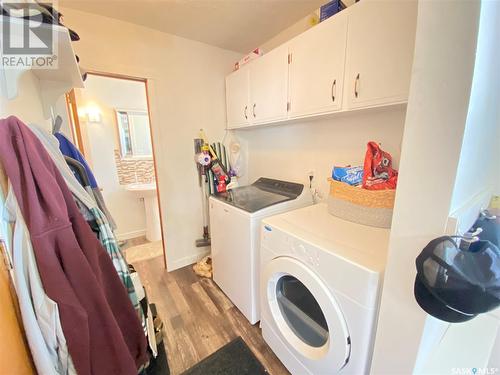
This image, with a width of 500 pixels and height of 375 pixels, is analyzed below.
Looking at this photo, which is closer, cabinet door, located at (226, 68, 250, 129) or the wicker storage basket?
the wicker storage basket

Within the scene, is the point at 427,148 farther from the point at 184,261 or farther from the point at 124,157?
the point at 124,157

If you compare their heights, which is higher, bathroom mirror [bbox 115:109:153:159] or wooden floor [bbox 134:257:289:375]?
bathroom mirror [bbox 115:109:153:159]

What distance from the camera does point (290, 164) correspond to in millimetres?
1963

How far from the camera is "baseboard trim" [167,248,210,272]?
2.26m

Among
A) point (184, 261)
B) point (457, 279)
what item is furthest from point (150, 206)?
point (457, 279)

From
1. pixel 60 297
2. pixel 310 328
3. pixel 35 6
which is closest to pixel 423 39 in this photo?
pixel 35 6

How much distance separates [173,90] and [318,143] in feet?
4.79

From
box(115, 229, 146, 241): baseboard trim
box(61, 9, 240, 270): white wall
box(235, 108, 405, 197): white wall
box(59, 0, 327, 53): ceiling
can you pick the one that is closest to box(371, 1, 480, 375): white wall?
box(235, 108, 405, 197): white wall

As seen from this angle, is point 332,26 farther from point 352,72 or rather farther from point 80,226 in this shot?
point 80,226

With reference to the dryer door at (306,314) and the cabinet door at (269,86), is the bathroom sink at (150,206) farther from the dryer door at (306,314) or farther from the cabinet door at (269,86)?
the dryer door at (306,314)

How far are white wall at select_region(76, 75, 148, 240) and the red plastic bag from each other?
2.89m

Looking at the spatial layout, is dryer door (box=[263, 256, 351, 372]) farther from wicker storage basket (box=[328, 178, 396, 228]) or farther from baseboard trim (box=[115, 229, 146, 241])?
baseboard trim (box=[115, 229, 146, 241])

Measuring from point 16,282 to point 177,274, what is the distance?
185 centimetres

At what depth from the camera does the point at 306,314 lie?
1.15 metres
